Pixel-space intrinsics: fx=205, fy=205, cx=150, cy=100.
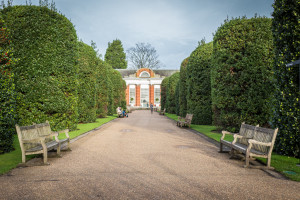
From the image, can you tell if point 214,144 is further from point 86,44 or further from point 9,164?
point 86,44

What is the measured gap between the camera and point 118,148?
703 cm

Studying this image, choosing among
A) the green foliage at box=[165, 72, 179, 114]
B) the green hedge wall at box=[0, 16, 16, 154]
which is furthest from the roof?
the green hedge wall at box=[0, 16, 16, 154]

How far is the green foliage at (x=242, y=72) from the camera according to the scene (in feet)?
30.0

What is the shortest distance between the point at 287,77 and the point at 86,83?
40.8ft

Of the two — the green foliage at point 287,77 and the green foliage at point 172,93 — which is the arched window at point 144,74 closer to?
the green foliage at point 172,93

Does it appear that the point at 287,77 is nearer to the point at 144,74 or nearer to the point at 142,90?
the point at 142,90

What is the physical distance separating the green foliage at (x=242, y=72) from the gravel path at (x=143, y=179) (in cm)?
400

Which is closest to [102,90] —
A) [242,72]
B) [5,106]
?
[242,72]

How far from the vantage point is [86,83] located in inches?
586

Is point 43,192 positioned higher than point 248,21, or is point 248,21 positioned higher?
point 248,21

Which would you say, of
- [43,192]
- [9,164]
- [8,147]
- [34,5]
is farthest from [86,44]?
[43,192]

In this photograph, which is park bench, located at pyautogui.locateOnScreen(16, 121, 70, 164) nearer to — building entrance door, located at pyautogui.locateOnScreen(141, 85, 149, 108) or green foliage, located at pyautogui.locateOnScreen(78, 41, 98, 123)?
green foliage, located at pyautogui.locateOnScreen(78, 41, 98, 123)

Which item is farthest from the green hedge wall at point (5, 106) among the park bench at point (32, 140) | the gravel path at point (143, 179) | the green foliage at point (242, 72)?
the green foliage at point (242, 72)

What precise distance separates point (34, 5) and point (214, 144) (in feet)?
34.3
